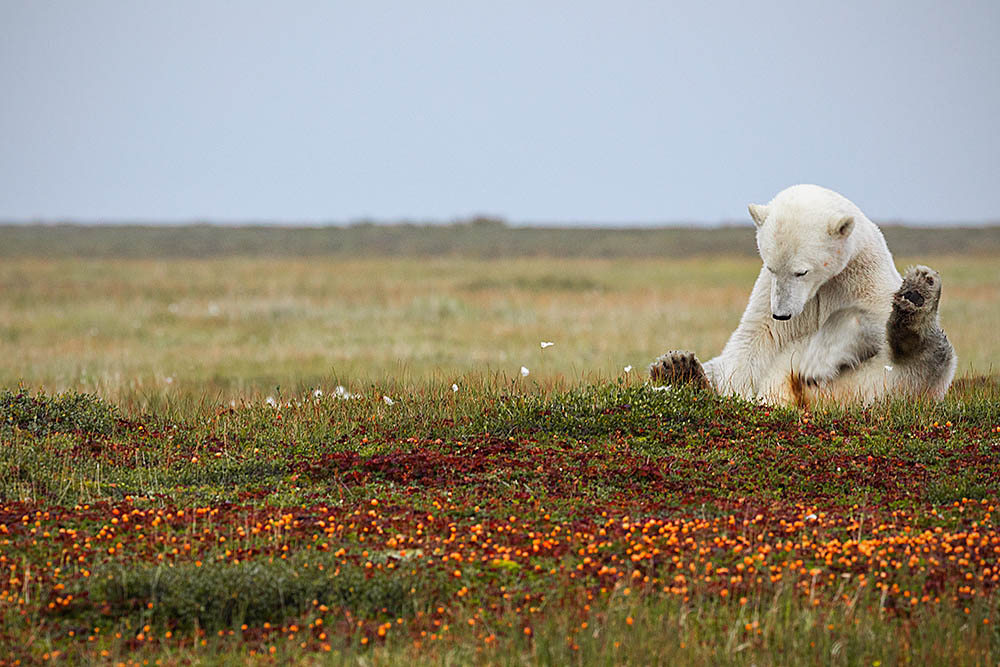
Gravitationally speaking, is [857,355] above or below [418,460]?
above

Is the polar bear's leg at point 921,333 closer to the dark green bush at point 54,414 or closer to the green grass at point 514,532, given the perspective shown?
the green grass at point 514,532

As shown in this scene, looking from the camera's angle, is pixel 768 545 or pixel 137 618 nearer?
pixel 137 618

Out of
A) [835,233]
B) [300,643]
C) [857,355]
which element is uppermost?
[835,233]

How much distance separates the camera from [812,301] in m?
9.31

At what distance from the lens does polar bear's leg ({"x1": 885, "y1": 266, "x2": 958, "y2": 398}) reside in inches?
330

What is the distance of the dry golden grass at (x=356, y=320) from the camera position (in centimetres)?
1861

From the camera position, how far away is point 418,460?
794cm

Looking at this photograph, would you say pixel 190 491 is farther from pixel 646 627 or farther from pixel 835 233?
pixel 835 233

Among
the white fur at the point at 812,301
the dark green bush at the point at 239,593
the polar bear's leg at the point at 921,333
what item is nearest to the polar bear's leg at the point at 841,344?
the white fur at the point at 812,301

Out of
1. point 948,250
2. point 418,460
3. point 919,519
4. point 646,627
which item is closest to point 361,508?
point 418,460

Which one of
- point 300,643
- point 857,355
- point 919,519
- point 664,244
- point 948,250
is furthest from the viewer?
point 664,244

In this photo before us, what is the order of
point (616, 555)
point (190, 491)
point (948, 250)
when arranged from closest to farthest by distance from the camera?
1. point (616, 555)
2. point (190, 491)
3. point (948, 250)

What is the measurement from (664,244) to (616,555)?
6332 centimetres

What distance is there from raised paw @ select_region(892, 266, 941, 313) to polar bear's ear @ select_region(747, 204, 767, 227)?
46.0 inches
